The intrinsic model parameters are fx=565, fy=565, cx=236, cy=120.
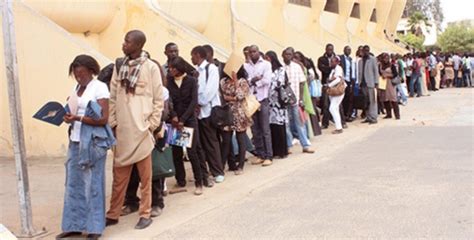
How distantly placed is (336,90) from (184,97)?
5.36 meters

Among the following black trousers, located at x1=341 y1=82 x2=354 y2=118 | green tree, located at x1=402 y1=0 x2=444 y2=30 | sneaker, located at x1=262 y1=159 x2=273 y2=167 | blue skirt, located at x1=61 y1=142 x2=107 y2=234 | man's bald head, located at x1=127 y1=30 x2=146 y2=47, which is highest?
green tree, located at x1=402 y1=0 x2=444 y2=30

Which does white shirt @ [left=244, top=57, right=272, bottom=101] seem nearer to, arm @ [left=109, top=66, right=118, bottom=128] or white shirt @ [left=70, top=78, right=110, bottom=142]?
arm @ [left=109, top=66, right=118, bottom=128]

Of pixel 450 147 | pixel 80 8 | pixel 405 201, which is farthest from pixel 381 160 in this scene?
pixel 80 8

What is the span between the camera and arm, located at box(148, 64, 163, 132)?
5070 mm

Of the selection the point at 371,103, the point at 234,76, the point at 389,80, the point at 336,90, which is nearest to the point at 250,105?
the point at 234,76

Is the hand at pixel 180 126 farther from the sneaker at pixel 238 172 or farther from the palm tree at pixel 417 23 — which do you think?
the palm tree at pixel 417 23

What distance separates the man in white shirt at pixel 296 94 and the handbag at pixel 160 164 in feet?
11.2

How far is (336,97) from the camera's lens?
36.2 feet

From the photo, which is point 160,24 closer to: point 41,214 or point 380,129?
point 380,129

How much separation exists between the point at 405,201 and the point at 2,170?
561cm

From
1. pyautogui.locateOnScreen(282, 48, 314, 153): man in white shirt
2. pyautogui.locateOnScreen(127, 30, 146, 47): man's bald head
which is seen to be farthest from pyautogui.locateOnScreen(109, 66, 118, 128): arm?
pyautogui.locateOnScreen(282, 48, 314, 153): man in white shirt

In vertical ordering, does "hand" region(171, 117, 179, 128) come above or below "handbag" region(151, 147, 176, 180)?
above

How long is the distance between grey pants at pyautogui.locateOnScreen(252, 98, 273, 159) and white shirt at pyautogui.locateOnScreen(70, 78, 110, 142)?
3555mm

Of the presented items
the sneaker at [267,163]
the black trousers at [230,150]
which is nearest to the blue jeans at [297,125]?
the sneaker at [267,163]
